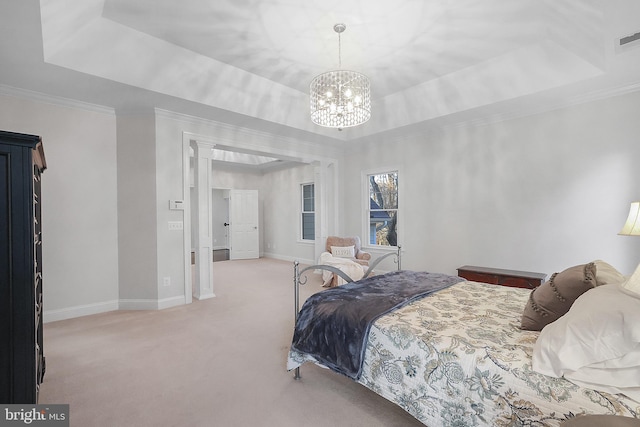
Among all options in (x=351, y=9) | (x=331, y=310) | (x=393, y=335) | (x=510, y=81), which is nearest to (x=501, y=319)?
(x=393, y=335)

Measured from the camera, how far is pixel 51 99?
3.51 metres

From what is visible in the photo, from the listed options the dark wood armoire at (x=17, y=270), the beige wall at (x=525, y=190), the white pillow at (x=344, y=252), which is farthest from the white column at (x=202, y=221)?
the beige wall at (x=525, y=190)

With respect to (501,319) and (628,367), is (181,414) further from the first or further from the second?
(628,367)

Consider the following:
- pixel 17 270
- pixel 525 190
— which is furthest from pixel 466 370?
pixel 525 190

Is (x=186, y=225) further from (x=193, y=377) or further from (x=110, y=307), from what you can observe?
(x=193, y=377)

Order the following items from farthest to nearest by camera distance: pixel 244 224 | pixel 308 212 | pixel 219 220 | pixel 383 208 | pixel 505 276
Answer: pixel 219 220 < pixel 244 224 < pixel 308 212 < pixel 383 208 < pixel 505 276

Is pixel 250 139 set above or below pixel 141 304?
above

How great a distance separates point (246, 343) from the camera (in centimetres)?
292

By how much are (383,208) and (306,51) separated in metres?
3.39

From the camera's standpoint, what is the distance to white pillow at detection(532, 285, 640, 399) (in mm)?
1111

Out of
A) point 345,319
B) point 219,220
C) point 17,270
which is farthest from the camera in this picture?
point 219,220

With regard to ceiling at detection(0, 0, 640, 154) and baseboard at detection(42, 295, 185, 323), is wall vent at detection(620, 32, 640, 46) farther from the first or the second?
baseboard at detection(42, 295, 185, 323)

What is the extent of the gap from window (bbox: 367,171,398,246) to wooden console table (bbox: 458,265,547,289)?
1.72 m

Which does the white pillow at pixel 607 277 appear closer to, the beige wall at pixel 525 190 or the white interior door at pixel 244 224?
the beige wall at pixel 525 190
